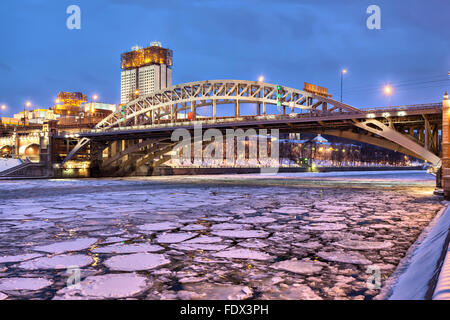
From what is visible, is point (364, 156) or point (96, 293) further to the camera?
point (364, 156)

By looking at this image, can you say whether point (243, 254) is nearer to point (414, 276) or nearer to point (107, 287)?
point (107, 287)

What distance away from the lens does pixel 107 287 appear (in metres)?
3.82

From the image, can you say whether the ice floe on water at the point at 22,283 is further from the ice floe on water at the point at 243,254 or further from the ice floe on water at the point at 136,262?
the ice floe on water at the point at 243,254

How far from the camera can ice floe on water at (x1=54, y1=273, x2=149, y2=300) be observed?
3.55 metres

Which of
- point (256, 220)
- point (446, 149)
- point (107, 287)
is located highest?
point (446, 149)

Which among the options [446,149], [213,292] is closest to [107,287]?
[213,292]

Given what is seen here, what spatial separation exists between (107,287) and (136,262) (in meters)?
1.06

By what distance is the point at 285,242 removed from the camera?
6199 mm

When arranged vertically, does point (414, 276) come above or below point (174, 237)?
above

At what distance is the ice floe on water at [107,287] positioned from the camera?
3553mm

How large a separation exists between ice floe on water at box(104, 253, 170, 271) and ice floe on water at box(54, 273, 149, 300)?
31 centimetres

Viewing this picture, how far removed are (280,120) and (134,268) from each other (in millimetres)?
24725
